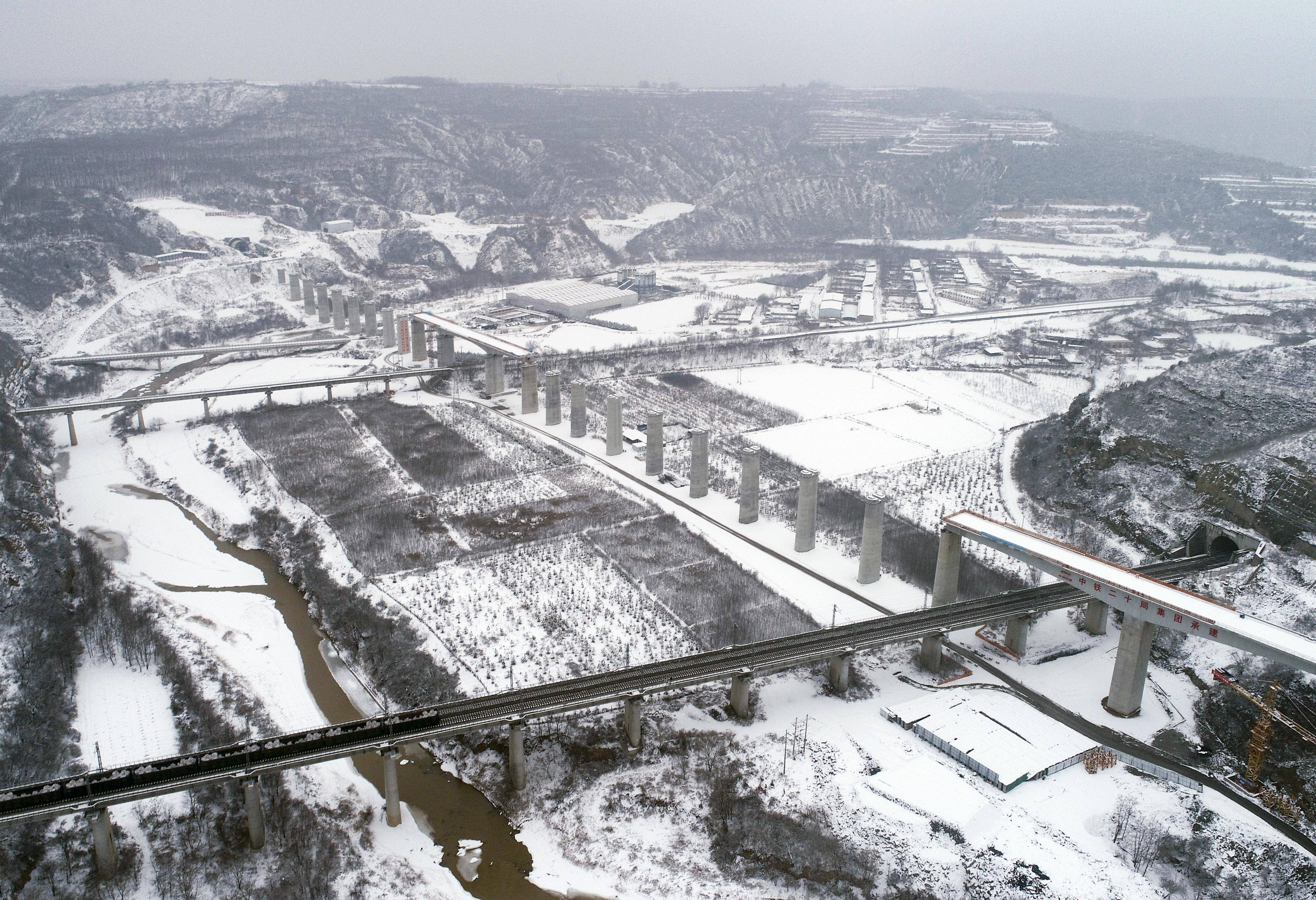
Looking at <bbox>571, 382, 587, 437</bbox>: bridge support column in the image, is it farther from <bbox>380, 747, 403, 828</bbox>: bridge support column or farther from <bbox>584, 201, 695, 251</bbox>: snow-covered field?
<bbox>584, 201, 695, 251</bbox>: snow-covered field

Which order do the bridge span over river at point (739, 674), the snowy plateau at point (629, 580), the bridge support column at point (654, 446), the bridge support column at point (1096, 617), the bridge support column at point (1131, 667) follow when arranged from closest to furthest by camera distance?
the bridge span over river at point (739, 674)
the snowy plateau at point (629, 580)
the bridge support column at point (1131, 667)
the bridge support column at point (1096, 617)
the bridge support column at point (654, 446)

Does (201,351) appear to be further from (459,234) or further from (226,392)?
(459,234)

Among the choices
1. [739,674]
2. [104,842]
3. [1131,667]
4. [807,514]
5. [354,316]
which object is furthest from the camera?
[354,316]

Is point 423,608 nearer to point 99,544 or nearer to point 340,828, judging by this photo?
point 340,828

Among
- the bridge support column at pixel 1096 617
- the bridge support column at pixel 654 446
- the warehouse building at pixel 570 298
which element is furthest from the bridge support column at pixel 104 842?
the warehouse building at pixel 570 298

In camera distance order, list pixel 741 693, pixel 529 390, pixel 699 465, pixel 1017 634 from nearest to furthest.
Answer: pixel 741 693, pixel 1017 634, pixel 699 465, pixel 529 390

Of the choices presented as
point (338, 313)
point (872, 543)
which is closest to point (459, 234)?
point (338, 313)

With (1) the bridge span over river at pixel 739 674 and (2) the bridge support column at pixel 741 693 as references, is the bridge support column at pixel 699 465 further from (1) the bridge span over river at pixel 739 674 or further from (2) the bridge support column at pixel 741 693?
(2) the bridge support column at pixel 741 693
